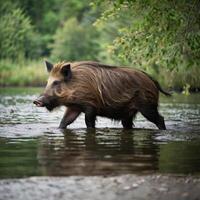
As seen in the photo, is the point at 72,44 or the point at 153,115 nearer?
the point at 153,115

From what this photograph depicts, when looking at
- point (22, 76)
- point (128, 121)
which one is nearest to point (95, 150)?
point (128, 121)

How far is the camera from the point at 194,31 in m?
15.9

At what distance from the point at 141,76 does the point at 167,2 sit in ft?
6.04

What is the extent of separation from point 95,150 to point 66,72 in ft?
13.0

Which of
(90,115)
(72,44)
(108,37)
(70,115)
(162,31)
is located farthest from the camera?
(72,44)

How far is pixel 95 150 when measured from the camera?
1071cm

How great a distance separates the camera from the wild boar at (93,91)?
14.4 meters

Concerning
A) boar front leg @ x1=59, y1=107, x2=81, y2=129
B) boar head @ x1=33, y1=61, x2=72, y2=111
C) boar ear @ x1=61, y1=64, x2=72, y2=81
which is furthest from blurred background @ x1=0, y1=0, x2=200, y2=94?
boar front leg @ x1=59, y1=107, x2=81, y2=129

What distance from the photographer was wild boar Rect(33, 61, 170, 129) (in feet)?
47.3

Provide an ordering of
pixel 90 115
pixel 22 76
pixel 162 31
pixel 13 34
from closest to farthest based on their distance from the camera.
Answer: pixel 90 115, pixel 162 31, pixel 22 76, pixel 13 34

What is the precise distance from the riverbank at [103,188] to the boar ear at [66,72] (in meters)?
6.46

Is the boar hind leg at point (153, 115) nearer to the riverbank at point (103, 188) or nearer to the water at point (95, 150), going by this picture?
the water at point (95, 150)

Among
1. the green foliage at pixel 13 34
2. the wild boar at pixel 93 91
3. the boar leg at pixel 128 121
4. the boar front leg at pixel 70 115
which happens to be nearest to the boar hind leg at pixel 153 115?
the wild boar at pixel 93 91

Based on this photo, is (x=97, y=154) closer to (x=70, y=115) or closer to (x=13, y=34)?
(x=70, y=115)
